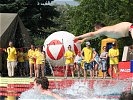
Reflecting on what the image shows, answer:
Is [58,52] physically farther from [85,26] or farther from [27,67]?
[85,26]

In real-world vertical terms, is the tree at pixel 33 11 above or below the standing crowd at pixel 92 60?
above

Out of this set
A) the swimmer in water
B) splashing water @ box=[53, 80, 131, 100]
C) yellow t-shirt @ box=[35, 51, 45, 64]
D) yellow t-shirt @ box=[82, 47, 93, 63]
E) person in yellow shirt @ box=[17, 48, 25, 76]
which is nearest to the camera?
the swimmer in water

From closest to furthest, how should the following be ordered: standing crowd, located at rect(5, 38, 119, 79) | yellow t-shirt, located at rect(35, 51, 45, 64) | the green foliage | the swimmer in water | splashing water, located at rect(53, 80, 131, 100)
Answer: the swimmer in water → splashing water, located at rect(53, 80, 131, 100) → standing crowd, located at rect(5, 38, 119, 79) → yellow t-shirt, located at rect(35, 51, 45, 64) → the green foliage

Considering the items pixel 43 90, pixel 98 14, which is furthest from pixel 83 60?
pixel 98 14

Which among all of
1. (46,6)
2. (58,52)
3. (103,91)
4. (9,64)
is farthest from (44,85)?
(46,6)

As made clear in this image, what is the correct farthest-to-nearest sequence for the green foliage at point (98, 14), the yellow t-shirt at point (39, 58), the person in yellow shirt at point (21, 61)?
1. the green foliage at point (98, 14)
2. the person in yellow shirt at point (21, 61)
3. the yellow t-shirt at point (39, 58)

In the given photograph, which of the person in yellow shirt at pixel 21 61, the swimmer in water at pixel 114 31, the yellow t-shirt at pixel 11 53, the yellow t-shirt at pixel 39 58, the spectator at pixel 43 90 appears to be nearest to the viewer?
the spectator at pixel 43 90

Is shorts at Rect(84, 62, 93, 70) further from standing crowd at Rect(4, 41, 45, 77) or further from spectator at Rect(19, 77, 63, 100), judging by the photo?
spectator at Rect(19, 77, 63, 100)

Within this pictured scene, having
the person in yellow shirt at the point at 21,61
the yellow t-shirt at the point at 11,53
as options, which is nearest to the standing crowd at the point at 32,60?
the yellow t-shirt at the point at 11,53

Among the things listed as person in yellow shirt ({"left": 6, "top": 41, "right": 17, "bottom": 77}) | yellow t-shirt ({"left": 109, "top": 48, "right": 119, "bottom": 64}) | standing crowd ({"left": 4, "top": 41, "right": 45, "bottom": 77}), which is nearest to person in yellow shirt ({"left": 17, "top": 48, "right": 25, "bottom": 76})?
standing crowd ({"left": 4, "top": 41, "right": 45, "bottom": 77})

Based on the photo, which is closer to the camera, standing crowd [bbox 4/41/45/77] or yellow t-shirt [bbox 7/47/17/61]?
standing crowd [bbox 4/41/45/77]

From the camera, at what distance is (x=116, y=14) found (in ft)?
115

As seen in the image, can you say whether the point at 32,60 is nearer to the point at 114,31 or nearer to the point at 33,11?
the point at 114,31

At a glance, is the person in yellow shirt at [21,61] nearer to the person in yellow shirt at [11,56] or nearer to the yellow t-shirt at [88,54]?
the person in yellow shirt at [11,56]
